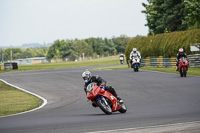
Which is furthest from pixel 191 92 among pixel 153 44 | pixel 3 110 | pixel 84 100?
pixel 153 44

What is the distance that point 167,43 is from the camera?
43219 millimetres

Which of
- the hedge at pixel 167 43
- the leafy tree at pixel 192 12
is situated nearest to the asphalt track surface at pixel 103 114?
the hedge at pixel 167 43

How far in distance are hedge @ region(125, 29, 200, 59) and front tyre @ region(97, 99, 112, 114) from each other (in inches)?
1059

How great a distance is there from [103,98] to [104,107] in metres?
0.25

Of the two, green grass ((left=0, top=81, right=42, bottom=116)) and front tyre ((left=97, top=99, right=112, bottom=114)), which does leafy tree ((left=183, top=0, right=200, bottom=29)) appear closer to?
green grass ((left=0, top=81, right=42, bottom=116))

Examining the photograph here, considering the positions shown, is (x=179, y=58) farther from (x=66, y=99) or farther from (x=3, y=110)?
(x=3, y=110)

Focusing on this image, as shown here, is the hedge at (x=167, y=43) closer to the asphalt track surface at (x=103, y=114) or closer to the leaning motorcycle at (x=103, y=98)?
the asphalt track surface at (x=103, y=114)

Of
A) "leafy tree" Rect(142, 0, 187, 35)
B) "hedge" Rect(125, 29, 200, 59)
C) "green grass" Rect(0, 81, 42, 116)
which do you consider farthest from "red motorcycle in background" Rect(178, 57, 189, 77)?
"leafy tree" Rect(142, 0, 187, 35)

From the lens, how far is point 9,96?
67.5 feet

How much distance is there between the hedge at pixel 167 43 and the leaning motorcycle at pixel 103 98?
2669 centimetres

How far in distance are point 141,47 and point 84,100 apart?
33.6 metres

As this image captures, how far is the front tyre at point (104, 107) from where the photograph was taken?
11283mm

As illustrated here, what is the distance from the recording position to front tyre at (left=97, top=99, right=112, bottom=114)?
1128cm

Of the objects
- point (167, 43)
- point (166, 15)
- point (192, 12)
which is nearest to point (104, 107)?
point (167, 43)
